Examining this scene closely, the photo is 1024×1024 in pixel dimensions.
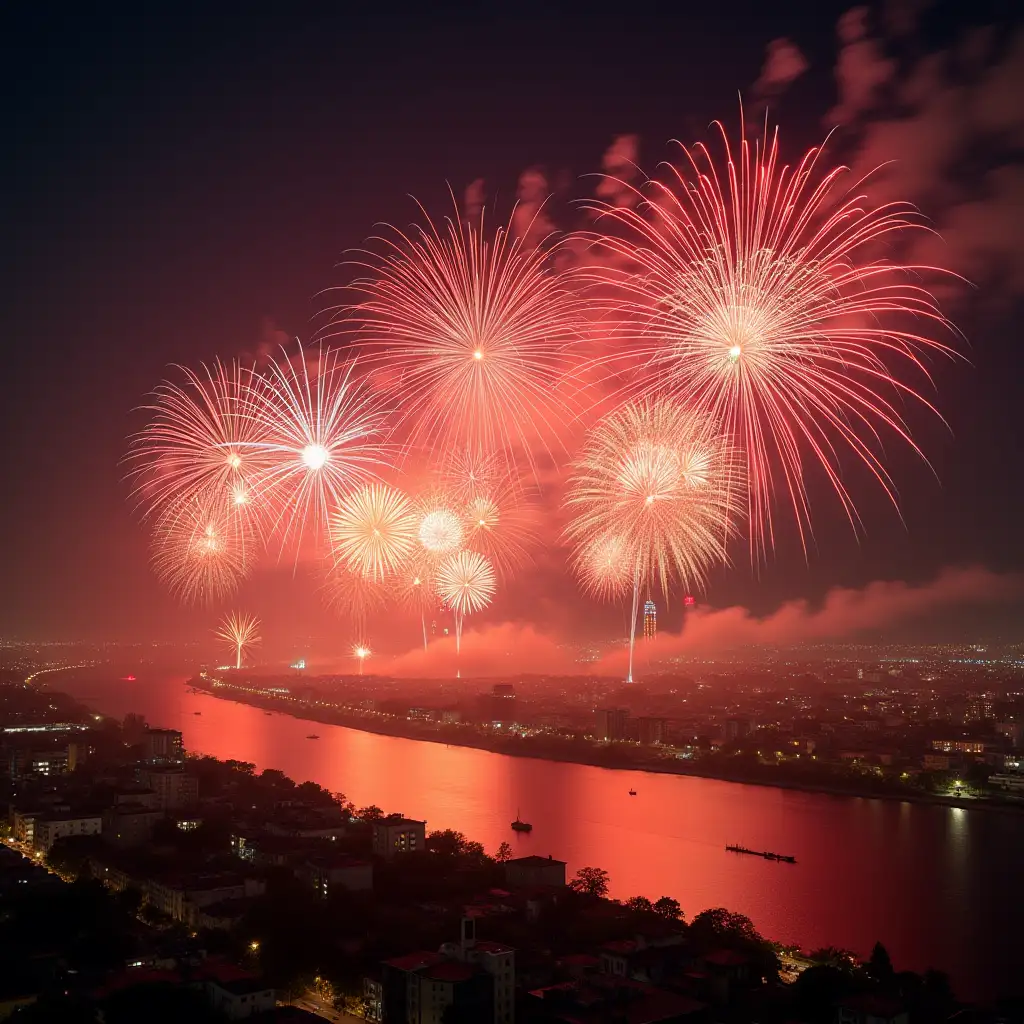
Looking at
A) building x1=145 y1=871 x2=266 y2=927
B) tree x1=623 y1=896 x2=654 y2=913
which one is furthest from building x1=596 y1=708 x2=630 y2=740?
building x1=145 y1=871 x2=266 y2=927

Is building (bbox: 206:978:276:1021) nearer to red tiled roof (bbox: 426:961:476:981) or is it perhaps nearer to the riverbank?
red tiled roof (bbox: 426:961:476:981)

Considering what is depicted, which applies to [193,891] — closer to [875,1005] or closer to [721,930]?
[721,930]

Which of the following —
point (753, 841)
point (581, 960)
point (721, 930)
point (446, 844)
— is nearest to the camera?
point (581, 960)

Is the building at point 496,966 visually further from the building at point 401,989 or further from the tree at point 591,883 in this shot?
the tree at point 591,883

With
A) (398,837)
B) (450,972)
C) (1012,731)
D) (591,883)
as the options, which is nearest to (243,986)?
(450,972)

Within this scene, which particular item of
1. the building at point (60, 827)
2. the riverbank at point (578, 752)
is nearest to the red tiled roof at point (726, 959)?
the building at point (60, 827)

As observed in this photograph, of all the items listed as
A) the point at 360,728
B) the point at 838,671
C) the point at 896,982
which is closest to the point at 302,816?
the point at 896,982
